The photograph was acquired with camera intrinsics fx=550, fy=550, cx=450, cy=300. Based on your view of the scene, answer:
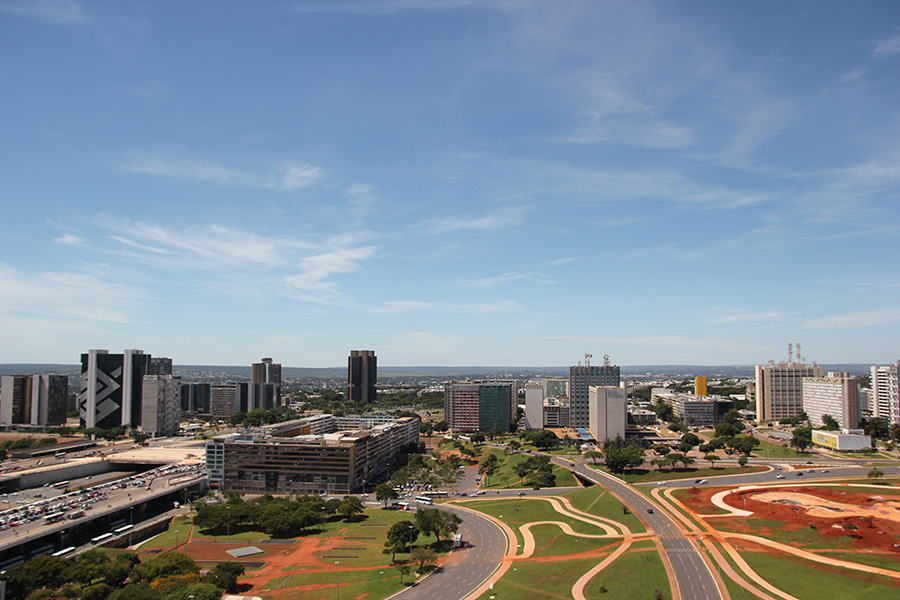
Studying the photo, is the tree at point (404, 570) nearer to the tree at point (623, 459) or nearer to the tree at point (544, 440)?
the tree at point (623, 459)

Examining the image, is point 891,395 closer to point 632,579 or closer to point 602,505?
point 602,505

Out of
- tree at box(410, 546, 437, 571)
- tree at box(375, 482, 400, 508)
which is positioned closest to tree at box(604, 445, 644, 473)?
tree at box(375, 482, 400, 508)

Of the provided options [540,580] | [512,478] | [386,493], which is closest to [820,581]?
[540,580]

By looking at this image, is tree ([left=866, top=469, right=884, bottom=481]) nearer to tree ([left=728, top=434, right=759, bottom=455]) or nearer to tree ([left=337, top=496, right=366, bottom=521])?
tree ([left=728, top=434, right=759, bottom=455])

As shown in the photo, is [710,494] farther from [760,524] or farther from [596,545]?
[596,545]

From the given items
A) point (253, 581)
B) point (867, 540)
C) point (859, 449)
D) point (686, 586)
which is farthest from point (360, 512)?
point (859, 449)

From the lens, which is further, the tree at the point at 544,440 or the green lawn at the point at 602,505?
the tree at the point at 544,440

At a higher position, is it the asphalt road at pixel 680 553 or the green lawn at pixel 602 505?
the asphalt road at pixel 680 553

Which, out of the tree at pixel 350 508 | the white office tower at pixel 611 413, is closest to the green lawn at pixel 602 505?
the tree at pixel 350 508
